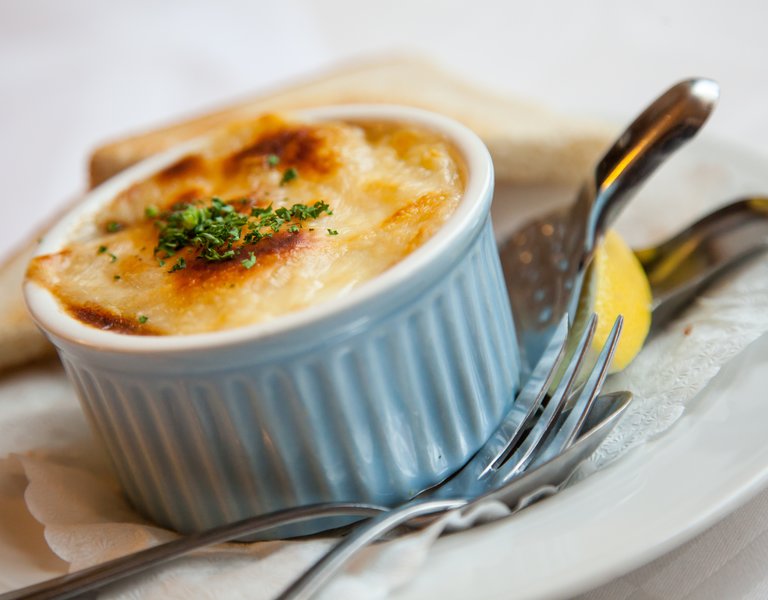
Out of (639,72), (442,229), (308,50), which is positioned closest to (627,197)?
(442,229)

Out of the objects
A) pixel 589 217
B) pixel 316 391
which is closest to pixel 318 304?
pixel 316 391

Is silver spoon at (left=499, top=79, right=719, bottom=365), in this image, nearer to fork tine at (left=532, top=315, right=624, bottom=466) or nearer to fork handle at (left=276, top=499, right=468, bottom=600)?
fork tine at (left=532, top=315, right=624, bottom=466)

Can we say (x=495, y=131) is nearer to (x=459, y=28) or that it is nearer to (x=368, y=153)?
(x=368, y=153)

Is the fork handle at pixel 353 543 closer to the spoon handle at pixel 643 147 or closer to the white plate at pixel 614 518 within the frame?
the white plate at pixel 614 518

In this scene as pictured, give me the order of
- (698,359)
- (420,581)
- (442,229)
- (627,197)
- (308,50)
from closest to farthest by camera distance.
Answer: (420,581) < (442,229) < (698,359) < (627,197) < (308,50)

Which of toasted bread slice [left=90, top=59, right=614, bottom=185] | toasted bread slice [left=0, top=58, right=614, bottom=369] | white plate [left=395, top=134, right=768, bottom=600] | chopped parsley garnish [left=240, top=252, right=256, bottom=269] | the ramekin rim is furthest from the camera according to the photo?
toasted bread slice [left=90, top=59, right=614, bottom=185]

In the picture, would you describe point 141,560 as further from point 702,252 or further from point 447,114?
point 447,114

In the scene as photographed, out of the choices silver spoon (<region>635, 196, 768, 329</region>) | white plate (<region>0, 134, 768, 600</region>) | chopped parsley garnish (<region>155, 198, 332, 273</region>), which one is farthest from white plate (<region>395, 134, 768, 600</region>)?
chopped parsley garnish (<region>155, 198, 332, 273</region>)
